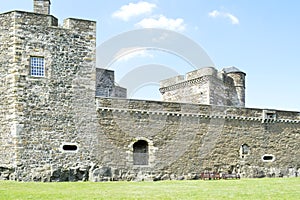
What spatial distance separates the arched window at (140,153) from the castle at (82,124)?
53 mm

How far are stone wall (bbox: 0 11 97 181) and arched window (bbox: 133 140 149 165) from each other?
2.49m

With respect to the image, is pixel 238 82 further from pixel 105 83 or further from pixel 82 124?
pixel 82 124

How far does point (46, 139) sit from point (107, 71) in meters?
11.5

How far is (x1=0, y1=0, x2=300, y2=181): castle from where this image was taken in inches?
878

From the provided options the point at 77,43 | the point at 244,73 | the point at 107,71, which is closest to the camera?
the point at 77,43

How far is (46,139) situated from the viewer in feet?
74.0

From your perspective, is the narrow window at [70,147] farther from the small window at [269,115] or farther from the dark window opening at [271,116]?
the dark window opening at [271,116]

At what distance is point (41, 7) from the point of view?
24078mm

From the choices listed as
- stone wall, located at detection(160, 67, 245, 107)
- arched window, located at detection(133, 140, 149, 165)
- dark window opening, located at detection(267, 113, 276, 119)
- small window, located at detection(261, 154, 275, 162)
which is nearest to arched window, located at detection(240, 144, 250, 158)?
small window, located at detection(261, 154, 275, 162)

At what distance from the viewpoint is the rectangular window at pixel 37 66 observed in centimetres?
2265

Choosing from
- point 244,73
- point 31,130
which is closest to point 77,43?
point 31,130

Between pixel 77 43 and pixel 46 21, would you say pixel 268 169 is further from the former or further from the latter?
pixel 46 21

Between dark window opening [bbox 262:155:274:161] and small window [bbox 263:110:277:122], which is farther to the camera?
small window [bbox 263:110:277:122]

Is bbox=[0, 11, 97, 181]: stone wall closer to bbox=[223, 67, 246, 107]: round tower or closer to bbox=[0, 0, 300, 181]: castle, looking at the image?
bbox=[0, 0, 300, 181]: castle
